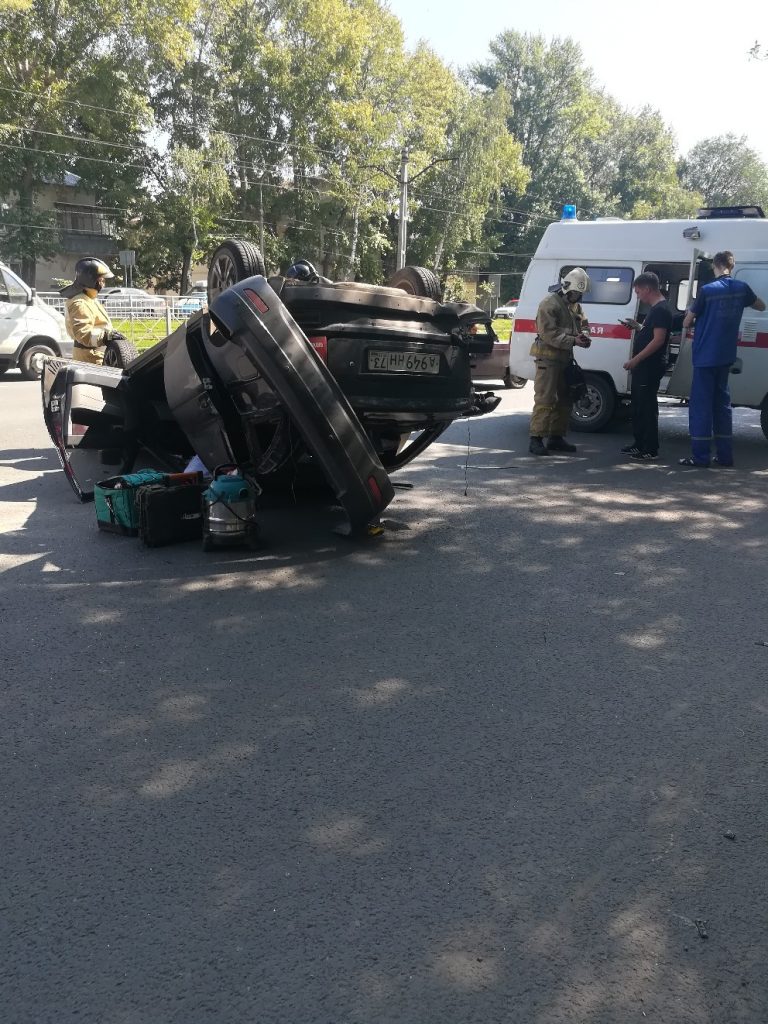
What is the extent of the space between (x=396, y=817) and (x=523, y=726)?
0.80m

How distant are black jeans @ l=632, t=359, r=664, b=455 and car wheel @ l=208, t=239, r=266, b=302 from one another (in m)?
4.77

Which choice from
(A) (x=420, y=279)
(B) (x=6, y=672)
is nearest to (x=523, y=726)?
(B) (x=6, y=672)

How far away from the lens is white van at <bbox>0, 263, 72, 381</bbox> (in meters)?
15.9

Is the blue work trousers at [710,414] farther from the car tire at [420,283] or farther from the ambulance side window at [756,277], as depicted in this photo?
the car tire at [420,283]

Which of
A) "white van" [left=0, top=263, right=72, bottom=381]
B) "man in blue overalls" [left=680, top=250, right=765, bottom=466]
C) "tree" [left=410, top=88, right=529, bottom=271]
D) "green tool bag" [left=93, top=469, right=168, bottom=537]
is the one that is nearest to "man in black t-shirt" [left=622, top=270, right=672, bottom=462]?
"man in blue overalls" [left=680, top=250, right=765, bottom=466]

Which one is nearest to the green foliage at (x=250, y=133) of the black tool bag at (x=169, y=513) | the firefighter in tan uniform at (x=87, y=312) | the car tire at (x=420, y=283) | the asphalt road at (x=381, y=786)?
the firefighter in tan uniform at (x=87, y=312)

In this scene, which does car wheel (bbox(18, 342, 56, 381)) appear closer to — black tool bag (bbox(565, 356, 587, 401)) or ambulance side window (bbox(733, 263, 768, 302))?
black tool bag (bbox(565, 356, 587, 401))

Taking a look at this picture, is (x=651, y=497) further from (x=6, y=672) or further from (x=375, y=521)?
(x=6, y=672)

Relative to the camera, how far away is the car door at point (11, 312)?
15.9 metres

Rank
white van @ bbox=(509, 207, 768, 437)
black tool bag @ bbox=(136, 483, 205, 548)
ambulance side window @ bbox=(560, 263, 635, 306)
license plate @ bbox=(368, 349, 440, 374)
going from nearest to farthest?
1. license plate @ bbox=(368, 349, 440, 374)
2. black tool bag @ bbox=(136, 483, 205, 548)
3. white van @ bbox=(509, 207, 768, 437)
4. ambulance side window @ bbox=(560, 263, 635, 306)

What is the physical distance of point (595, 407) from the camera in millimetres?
11008

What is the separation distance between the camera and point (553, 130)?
6862 cm

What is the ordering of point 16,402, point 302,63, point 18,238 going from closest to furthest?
point 16,402
point 18,238
point 302,63

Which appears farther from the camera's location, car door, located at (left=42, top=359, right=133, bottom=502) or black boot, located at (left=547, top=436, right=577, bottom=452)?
black boot, located at (left=547, top=436, right=577, bottom=452)
